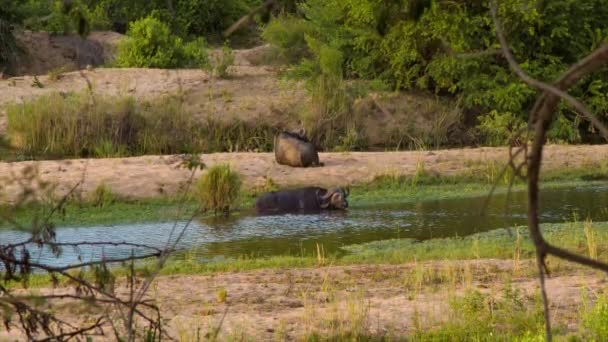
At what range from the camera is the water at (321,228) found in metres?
13.8

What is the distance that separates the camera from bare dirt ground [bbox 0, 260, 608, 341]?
834cm

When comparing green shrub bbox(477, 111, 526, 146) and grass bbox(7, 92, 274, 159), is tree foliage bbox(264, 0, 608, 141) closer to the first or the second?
green shrub bbox(477, 111, 526, 146)

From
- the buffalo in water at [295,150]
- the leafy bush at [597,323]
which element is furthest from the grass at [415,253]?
the buffalo in water at [295,150]

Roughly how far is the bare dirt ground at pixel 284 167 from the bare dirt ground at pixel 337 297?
7.53 metres

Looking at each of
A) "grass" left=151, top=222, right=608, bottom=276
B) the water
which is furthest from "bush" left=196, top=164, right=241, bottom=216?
"grass" left=151, top=222, right=608, bottom=276

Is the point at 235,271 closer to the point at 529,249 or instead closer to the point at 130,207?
the point at 529,249

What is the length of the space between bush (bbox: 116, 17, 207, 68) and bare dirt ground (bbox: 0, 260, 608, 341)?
702 inches

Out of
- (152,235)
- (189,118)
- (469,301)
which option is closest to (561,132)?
(189,118)

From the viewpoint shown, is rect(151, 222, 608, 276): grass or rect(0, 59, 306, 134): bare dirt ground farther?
rect(0, 59, 306, 134): bare dirt ground

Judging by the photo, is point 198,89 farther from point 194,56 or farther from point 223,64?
point 194,56

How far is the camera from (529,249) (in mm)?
12344

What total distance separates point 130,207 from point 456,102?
1130cm

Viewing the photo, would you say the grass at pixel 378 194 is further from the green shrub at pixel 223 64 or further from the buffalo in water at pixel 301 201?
the green shrub at pixel 223 64

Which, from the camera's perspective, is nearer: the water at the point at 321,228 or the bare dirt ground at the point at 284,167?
the water at the point at 321,228
